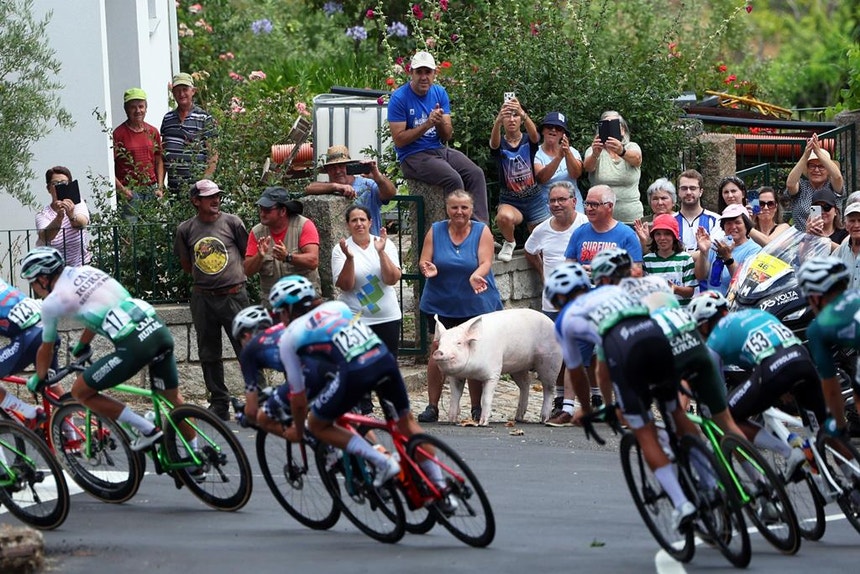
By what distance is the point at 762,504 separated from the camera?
9688mm

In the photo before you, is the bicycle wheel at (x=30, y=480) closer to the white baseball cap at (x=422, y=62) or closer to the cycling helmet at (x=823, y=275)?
the cycling helmet at (x=823, y=275)

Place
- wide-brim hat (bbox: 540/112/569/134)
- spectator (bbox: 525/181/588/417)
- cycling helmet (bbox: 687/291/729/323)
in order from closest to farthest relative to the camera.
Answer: cycling helmet (bbox: 687/291/729/323)
spectator (bbox: 525/181/588/417)
wide-brim hat (bbox: 540/112/569/134)

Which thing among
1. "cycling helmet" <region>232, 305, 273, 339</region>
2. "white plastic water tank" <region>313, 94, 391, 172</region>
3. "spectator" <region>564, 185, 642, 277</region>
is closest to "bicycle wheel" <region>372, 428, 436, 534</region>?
"cycling helmet" <region>232, 305, 273, 339</region>

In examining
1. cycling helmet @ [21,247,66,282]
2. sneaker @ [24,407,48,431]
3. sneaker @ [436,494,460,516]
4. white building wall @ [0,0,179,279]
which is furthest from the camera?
white building wall @ [0,0,179,279]

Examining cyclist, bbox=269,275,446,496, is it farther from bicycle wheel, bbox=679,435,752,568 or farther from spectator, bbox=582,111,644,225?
spectator, bbox=582,111,644,225

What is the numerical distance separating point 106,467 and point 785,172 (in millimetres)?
10357

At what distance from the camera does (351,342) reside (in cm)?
998

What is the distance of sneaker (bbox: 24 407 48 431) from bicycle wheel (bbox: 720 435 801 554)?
15.9 feet

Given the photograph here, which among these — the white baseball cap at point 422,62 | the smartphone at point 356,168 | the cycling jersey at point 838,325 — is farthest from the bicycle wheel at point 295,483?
the white baseball cap at point 422,62

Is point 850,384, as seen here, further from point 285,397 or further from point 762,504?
point 285,397

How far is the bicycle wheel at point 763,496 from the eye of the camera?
9.51m

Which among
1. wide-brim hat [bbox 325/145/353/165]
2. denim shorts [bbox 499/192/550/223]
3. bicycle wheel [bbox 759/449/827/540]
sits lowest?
bicycle wheel [bbox 759/449/827/540]

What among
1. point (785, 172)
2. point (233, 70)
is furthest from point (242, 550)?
point (233, 70)

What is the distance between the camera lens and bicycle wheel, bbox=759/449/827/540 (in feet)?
33.5
